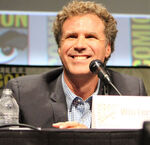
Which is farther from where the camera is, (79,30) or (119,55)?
(119,55)

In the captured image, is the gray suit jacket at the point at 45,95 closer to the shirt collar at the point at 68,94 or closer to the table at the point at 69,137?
the shirt collar at the point at 68,94

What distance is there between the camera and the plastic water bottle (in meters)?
1.52

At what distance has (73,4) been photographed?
6.84ft

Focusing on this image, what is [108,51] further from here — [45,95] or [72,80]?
[45,95]

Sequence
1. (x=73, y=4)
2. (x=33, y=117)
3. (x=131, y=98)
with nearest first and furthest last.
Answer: (x=131, y=98) < (x=33, y=117) < (x=73, y=4)

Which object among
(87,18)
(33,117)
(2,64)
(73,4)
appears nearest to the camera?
(33,117)

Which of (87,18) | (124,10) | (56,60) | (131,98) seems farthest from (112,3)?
(131,98)

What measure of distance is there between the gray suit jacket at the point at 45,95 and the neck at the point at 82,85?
59mm

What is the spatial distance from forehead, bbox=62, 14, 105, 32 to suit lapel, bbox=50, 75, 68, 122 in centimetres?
34

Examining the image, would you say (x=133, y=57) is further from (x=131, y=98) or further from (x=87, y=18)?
(x=131, y=98)

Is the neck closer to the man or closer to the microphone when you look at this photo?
the man

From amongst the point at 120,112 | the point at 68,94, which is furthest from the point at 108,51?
the point at 120,112

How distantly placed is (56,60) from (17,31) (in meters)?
0.49

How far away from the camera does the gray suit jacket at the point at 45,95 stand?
6.00 feet
